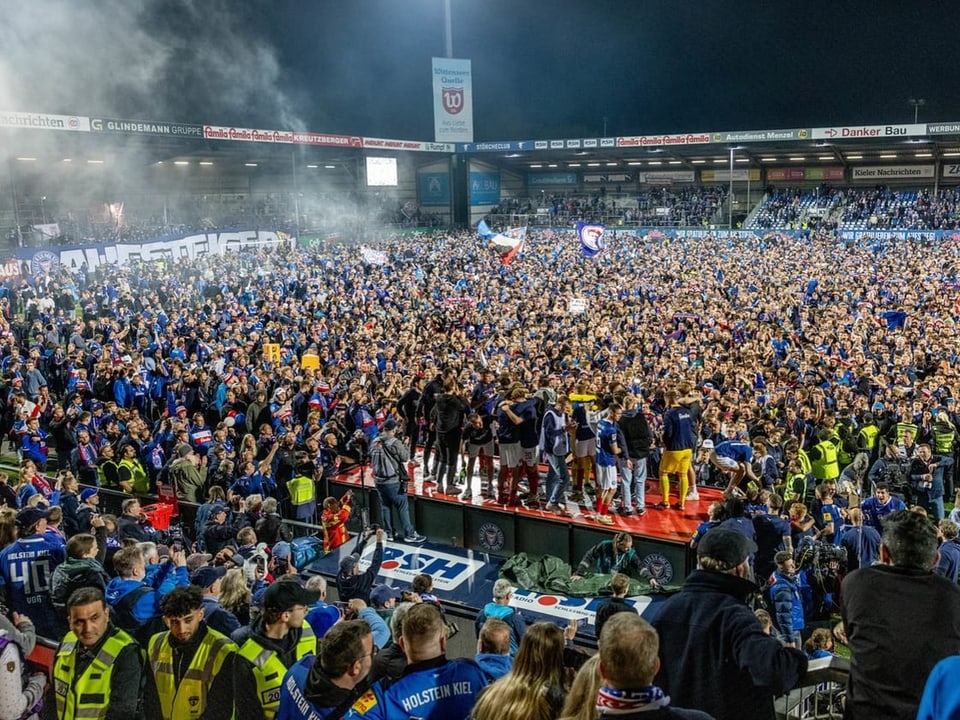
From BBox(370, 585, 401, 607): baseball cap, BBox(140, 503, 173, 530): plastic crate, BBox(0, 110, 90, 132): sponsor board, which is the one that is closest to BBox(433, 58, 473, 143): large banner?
BBox(0, 110, 90, 132): sponsor board

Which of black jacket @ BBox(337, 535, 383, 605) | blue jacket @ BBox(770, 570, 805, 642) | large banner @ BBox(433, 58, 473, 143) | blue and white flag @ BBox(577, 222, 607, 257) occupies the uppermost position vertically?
large banner @ BBox(433, 58, 473, 143)

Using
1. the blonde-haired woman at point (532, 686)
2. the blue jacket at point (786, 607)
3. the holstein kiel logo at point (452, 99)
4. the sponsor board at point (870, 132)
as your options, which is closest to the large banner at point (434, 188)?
the holstein kiel logo at point (452, 99)

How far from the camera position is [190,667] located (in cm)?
375

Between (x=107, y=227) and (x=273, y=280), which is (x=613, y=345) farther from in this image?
(x=107, y=227)

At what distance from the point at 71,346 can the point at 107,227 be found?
915 inches

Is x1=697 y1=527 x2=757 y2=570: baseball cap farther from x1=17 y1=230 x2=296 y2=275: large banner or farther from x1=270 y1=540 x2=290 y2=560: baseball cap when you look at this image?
x1=17 y1=230 x2=296 y2=275: large banner

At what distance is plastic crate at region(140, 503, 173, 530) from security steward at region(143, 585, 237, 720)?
5764 mm

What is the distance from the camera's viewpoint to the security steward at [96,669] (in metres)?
3.78

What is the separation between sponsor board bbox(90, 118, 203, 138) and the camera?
28.7m

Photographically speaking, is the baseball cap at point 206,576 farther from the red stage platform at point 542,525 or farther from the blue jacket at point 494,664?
the red stage platform at point 542,525

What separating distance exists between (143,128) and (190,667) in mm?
30221

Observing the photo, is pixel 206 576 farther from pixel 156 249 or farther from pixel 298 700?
pixel 156 249

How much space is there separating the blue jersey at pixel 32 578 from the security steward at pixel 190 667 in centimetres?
228

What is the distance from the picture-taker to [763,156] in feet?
144
